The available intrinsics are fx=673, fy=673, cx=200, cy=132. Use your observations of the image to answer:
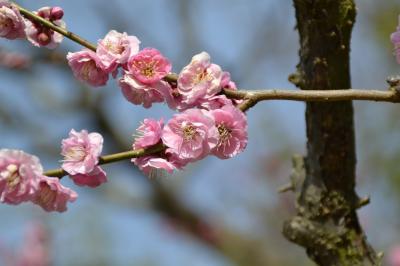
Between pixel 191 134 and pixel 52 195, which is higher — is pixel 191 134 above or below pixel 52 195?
above

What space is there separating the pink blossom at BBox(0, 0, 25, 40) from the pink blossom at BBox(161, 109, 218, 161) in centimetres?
34

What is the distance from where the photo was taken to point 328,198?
159cm

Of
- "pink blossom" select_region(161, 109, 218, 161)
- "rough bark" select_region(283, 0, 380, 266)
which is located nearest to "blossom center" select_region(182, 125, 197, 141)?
"pink blossom" select_region(161, 109, 218, 161)

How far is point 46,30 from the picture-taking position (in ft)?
4.05

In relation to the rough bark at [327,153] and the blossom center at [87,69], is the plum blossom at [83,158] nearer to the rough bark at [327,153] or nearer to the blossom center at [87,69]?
the blossom center at [87,69]

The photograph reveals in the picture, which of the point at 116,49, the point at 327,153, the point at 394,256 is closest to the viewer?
the point at 116,49

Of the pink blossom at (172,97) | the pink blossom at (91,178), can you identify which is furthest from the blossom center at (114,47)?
the pink blossom at (91,178)

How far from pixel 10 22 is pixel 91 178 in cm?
31

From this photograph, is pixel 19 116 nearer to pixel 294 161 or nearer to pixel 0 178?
pixel 294 161

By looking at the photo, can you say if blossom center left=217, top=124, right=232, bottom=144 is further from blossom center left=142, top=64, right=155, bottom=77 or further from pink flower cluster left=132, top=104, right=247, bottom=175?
blossom center left=142, top=64, right=155, bottom=77

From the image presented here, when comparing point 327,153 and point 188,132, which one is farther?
point 327,153

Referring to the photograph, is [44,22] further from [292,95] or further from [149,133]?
[292,95]

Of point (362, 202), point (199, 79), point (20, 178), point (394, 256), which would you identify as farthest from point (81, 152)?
point (394, 256)

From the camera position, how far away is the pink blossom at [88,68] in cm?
116
